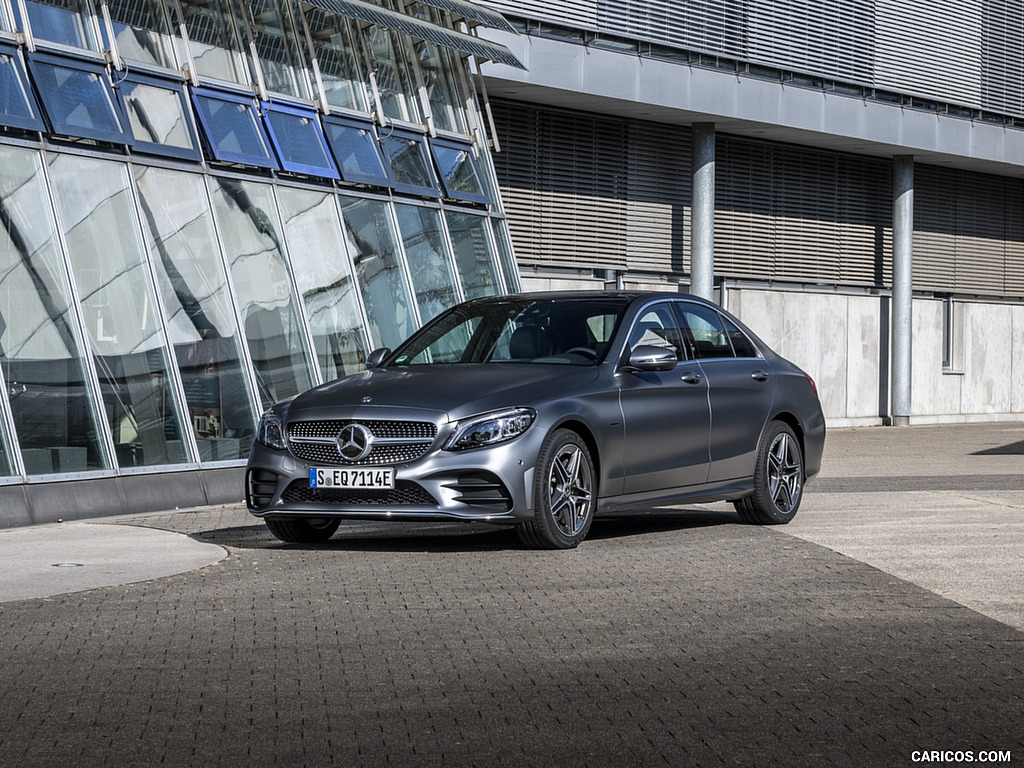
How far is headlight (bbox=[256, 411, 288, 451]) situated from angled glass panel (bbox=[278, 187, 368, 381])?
6.53 metres

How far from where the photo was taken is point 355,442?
9.52 m

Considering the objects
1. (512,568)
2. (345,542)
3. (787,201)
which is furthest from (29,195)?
(787,201)

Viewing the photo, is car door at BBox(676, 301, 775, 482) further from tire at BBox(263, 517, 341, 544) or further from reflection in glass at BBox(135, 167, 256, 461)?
reflection in glass at BBox(135, 167, 256, 461)

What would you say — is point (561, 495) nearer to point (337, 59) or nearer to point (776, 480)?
point (776, 480)

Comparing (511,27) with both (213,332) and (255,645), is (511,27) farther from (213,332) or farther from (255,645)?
(255,645)

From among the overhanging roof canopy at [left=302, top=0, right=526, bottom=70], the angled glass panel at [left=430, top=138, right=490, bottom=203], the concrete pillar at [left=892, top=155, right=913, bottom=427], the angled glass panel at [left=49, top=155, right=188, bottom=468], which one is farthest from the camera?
the concrete pillar at [left=892, top=155, right=913, bottom=427]

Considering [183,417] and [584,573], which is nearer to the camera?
[584,573]

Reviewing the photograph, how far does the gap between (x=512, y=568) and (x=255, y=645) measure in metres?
2.67

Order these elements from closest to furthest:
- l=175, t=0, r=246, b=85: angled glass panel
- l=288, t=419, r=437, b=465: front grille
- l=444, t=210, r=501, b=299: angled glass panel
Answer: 1. l=288, t=419, r=437, b=465: front grille
2. l=175, t=0, r=246, b=85: angled glass panel
3. l=444, t=210, r=501, b=299: angled glass panel

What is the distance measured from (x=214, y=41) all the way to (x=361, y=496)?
9.39 meters

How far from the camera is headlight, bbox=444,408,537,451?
9352 millimetres

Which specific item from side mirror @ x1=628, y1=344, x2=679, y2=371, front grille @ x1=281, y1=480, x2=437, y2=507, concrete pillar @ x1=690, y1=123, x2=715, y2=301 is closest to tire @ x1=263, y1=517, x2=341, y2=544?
front grille @ x1=281, y1=480, x2=437, y2=507

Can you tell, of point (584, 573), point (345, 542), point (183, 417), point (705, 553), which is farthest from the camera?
point (183, 417)

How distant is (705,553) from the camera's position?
32.4 feet
